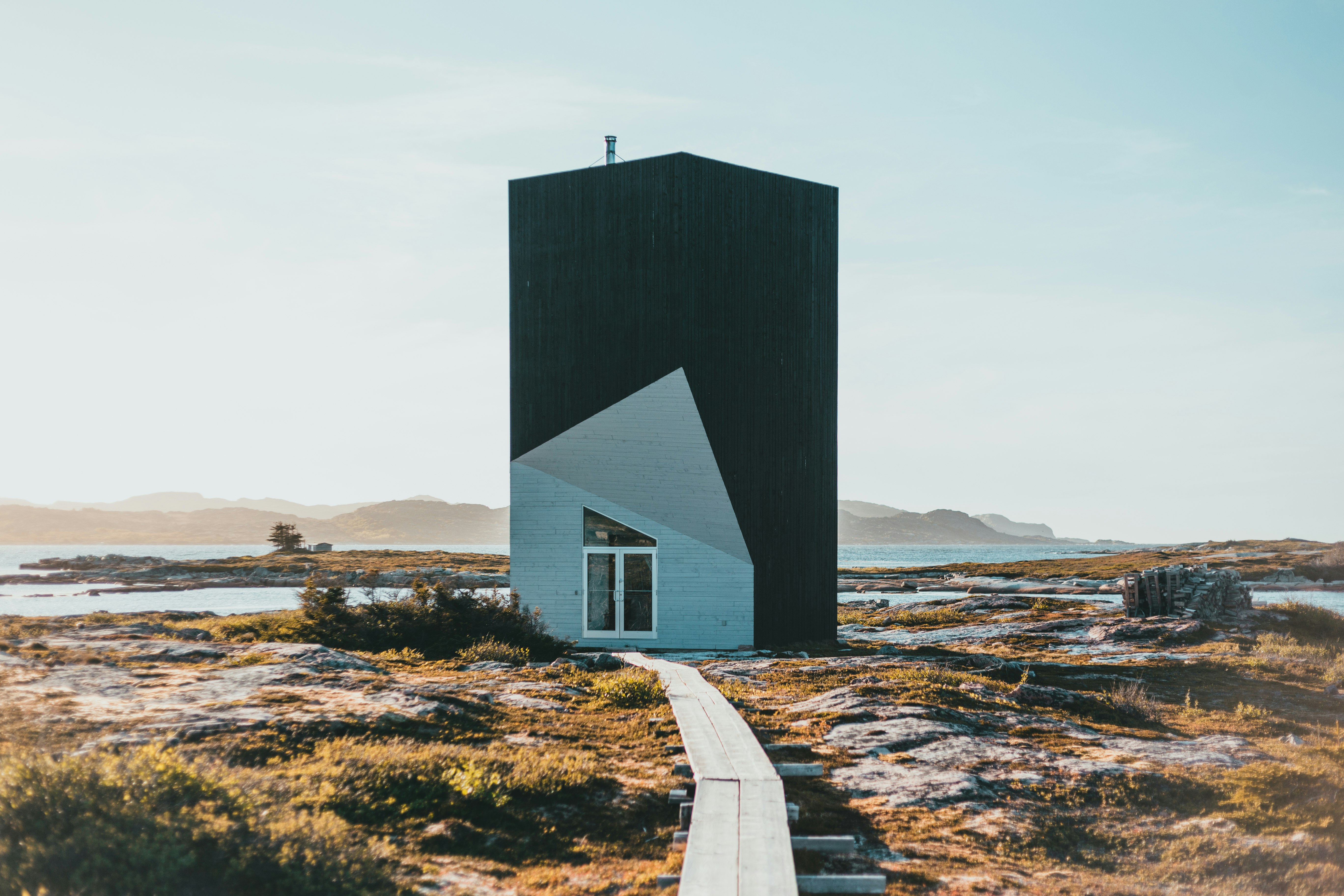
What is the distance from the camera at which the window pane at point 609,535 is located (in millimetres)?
21516

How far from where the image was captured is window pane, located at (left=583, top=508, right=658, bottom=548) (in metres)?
21.5

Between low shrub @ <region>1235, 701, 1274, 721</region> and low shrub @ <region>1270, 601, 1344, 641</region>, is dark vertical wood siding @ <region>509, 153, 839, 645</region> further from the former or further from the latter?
low shrub @ <region>1270, 601, 1344, 641</region>

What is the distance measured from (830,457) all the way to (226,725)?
1751 centimetres

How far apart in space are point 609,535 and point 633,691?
9.66 metres

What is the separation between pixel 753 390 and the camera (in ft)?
72.5

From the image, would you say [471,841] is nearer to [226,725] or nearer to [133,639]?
[226,725]

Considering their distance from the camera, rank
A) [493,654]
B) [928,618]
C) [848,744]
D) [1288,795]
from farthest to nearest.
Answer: [928,618] → [493,654] → [848,744] → [1288,795]

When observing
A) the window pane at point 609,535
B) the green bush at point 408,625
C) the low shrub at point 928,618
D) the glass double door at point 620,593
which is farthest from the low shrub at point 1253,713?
the low shrub at point 928,618

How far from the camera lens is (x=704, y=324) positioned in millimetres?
21891

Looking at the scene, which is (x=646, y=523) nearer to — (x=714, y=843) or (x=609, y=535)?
(x=609, y=535)

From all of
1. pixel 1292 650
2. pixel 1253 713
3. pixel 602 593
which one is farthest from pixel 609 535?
pixel 1292 650

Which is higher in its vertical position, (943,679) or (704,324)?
(704,324)

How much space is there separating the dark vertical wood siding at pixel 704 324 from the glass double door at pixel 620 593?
8.88 feet

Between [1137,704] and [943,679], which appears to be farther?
[943,679]
